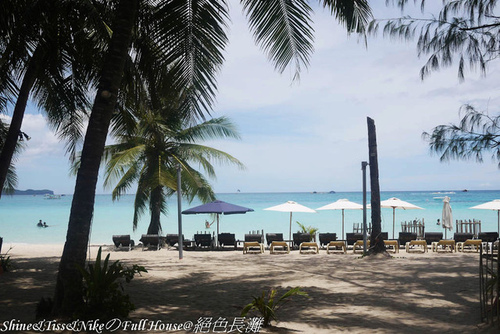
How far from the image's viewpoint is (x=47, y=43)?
28.6 ft

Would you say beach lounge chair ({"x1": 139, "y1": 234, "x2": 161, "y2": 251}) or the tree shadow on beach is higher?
beach lounge chair ({"x1": 139, "y1": 234, "x2": 161, "y2": 251})

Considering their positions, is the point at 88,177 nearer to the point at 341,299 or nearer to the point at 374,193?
the point at 341,299

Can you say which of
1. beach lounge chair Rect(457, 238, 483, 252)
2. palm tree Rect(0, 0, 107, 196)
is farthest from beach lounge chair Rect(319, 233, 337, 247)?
palm tree Rect(0, 0, 107, 196)

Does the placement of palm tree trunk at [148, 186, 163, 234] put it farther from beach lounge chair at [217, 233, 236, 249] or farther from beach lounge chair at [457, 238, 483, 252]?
beach lounge chair at [457, 238, 483, 252]

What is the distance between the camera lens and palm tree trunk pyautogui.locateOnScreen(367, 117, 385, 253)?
45.0 feet

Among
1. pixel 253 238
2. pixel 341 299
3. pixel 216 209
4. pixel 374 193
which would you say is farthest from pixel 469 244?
pixel 341 299

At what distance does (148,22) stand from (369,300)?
6001 mm

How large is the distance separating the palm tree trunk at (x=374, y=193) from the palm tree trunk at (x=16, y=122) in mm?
9633

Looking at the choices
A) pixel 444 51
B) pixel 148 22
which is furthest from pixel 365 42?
pixel 148 22

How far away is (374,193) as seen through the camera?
1403 cm

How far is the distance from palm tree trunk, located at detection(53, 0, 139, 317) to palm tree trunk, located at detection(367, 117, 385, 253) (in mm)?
9661

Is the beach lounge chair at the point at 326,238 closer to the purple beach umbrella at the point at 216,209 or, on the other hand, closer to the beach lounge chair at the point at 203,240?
the purple beach umbrella at the point at 216,209

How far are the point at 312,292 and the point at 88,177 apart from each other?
14.6 ft

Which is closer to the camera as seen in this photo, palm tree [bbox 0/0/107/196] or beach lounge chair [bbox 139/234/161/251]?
palm tree [bbox 0/0/107/196]
